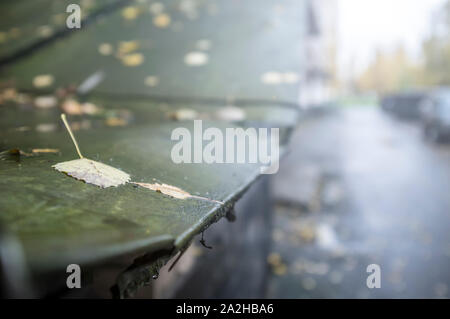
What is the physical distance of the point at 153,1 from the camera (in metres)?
2.59

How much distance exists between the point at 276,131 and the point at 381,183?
833cm

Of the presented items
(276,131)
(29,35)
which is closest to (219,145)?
(276,131)

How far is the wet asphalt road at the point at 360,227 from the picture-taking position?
4414mm

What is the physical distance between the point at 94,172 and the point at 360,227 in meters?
6.14

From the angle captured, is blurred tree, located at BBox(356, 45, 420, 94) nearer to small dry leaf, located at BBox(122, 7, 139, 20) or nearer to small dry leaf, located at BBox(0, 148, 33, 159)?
small dry leaf, located at BBox(122, 7, 139, 20)

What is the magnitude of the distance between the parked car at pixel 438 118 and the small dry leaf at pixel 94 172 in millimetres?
14923

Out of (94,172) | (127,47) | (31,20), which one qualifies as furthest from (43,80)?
(94,172)

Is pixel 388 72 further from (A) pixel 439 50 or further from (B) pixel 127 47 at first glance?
(B) pixel 127 47

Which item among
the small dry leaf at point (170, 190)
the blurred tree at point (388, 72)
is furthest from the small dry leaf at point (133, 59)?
the blurred tree at point (388, 72)

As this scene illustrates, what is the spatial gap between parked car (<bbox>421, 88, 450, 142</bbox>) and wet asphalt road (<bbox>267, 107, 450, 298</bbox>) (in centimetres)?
190

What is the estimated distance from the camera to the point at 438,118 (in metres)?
12.8

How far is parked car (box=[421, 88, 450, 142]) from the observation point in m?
12.6

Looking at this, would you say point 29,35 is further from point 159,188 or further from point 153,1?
point 159,188

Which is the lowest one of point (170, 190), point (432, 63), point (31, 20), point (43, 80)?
point (170, 190)
